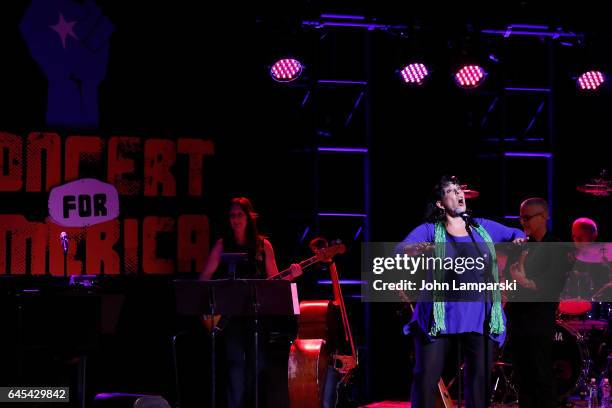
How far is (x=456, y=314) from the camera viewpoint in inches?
229

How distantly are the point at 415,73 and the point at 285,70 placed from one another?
138 centimetres

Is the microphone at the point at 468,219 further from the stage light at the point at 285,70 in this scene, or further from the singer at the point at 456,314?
the stage light at the point at 285,70

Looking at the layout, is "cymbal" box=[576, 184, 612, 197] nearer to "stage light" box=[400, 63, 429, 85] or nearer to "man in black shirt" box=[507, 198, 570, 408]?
"stage light" box=[400, 63, 429, 85]

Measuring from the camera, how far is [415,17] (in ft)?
30.0

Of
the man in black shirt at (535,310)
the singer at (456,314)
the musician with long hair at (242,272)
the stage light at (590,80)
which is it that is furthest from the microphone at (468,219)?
the stage light at (590,80)

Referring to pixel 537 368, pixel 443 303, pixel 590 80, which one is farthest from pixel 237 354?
pixel 590 80

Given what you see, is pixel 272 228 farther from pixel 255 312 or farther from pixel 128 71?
pixel 255 312

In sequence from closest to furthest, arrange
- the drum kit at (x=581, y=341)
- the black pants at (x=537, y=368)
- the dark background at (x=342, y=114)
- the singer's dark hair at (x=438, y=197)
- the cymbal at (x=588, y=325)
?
the singer's dark hair at (x=438, y=197) < the black pants at (x=537, y=368) < the dark background at (x=342, y=114) < the drum kit at (x=581, y=341) < the cymbal at (x=588, y=325)

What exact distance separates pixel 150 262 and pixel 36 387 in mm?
2252

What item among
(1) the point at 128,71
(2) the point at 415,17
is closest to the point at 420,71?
(2) the point at 415,17

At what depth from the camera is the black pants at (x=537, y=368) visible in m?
6.82

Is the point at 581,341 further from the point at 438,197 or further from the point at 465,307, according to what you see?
the point at 438,197

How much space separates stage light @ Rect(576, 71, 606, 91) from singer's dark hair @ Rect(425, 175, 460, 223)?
4.24m

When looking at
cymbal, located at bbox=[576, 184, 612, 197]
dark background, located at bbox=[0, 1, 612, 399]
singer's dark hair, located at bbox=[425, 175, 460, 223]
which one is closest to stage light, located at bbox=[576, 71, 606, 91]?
dark background, located at bbox=[0, 1, 612, 399]
